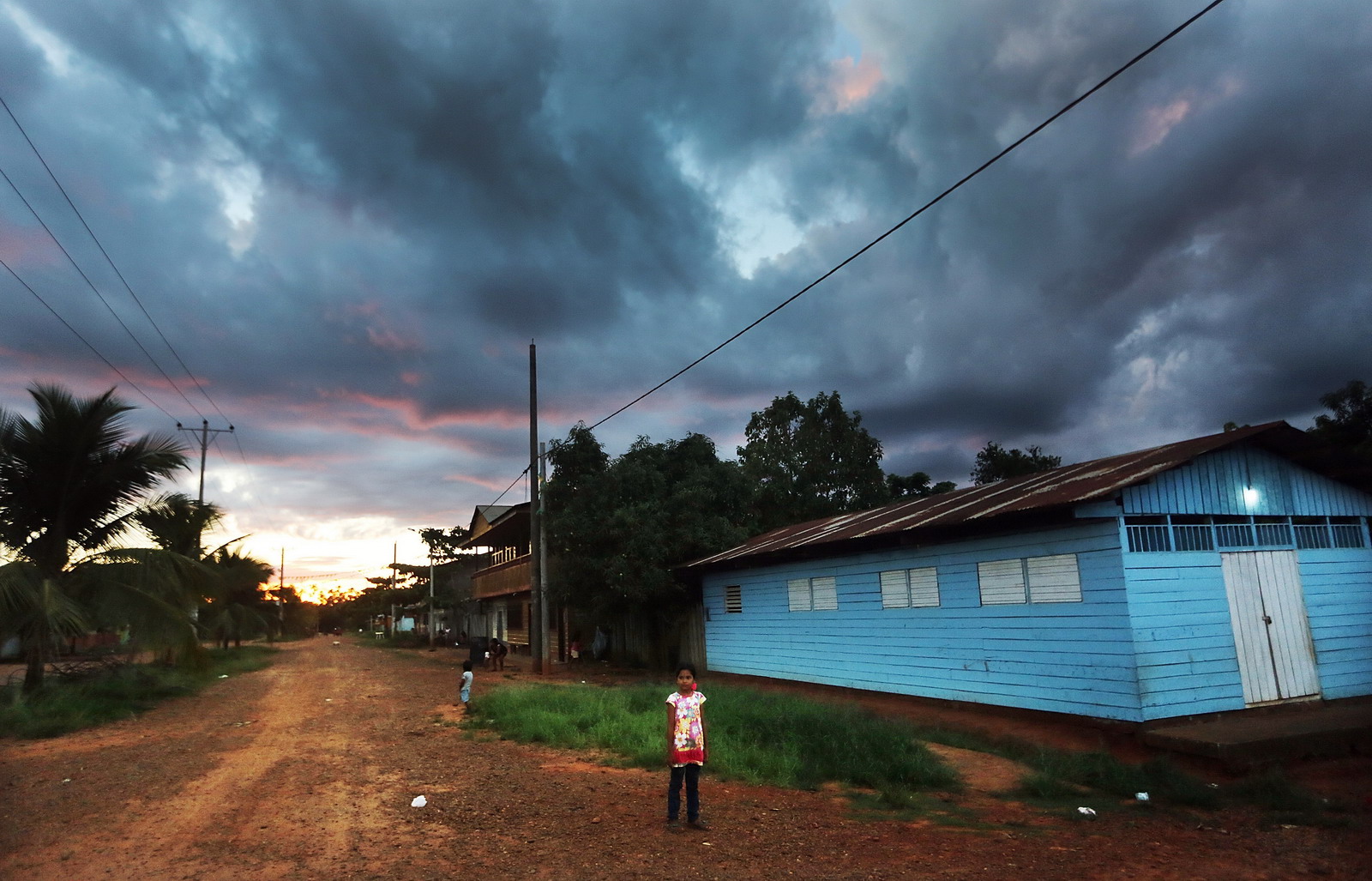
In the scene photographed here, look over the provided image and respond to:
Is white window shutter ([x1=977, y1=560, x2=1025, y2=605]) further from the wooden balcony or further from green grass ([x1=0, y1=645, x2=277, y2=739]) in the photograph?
the wooden balcony

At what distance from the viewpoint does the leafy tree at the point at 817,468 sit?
41.2 meters

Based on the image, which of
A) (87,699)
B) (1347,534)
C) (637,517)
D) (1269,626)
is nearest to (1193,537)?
(1269,626)

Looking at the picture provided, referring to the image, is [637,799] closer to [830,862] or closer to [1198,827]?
[830,862]

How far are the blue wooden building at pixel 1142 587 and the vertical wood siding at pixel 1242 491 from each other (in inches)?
1.0

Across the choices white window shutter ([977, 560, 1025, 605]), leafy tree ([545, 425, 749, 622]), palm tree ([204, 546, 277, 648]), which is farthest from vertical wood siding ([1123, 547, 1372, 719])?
palm tree ([204, 546, 277, 648])

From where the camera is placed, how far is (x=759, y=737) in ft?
34.2

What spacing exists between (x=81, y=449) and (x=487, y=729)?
10277mm

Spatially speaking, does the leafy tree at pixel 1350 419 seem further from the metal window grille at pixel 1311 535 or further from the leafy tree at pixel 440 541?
the leafy tree at pixel 440 541

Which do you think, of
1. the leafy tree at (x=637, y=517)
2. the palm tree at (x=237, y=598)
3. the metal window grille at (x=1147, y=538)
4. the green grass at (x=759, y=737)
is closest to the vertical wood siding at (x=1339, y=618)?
the metal window grille at (x=1147, y=538)

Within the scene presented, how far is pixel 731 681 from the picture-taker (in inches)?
789

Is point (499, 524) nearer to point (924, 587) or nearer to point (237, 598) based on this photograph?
point (237, 598)

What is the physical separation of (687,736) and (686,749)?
10cm

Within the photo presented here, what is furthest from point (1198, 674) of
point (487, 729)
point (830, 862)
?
point (487, 729)

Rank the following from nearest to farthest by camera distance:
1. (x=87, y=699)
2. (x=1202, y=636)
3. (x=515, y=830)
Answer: (x=515, y=830) < (x=1202, y=636) < (x=87, y=699)
